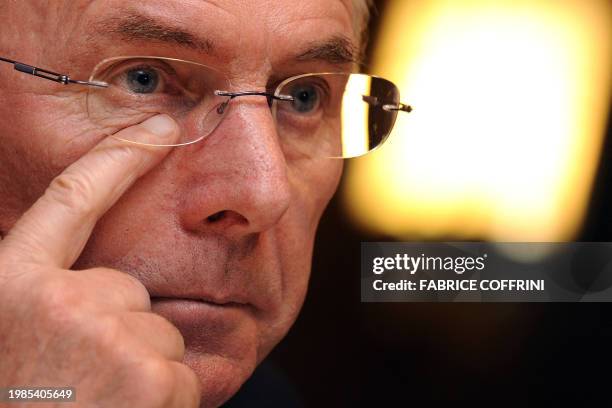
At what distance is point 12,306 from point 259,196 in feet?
1.46

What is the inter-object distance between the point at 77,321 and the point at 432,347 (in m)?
1.40

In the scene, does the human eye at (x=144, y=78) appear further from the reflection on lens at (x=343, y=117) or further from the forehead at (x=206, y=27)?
the reflection on lens at (x=343, y=117)

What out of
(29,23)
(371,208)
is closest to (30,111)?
(29,23)

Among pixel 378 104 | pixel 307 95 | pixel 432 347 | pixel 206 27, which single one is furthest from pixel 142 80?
pixel 432 347

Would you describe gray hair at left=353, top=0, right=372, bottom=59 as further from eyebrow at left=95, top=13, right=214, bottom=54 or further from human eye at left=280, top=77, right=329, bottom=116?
eyebrow at left=95, top=13, right=214, bottom=54

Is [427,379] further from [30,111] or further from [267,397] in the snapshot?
→ [30,111]

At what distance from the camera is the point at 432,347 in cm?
235

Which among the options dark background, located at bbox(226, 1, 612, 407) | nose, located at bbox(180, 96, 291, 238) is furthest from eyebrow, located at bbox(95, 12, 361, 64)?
dark background, located at bbox(226, 1, 612, 407)

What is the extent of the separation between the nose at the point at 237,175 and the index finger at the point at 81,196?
75 mm

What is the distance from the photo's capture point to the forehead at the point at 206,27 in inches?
53.2

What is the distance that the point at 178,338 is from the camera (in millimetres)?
1306

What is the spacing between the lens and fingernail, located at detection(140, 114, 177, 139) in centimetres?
139

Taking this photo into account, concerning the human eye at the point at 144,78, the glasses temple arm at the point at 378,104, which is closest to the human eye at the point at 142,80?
the human eye at the point at 144,78

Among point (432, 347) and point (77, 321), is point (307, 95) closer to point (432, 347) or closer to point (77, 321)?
point (77, 321)
